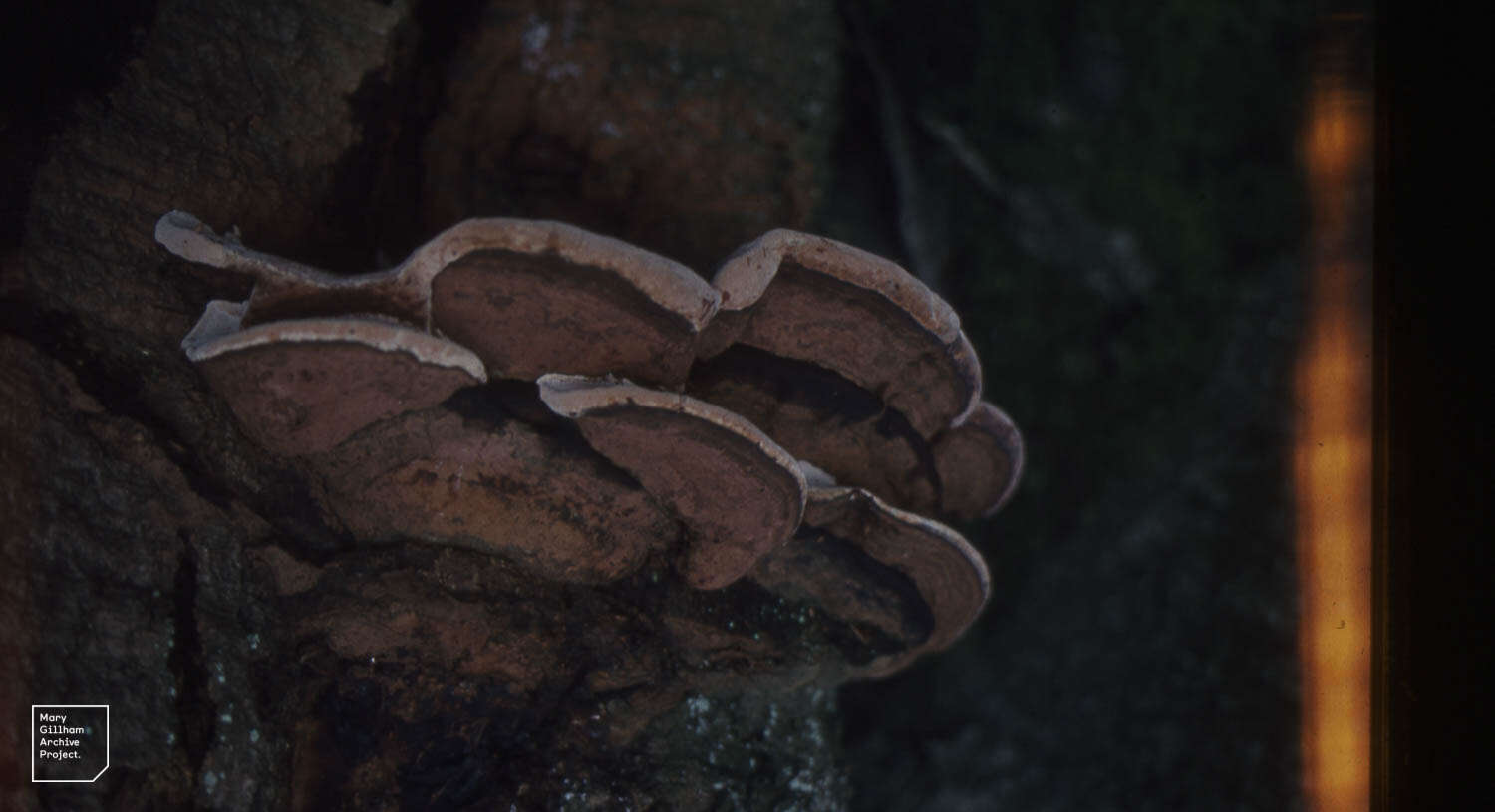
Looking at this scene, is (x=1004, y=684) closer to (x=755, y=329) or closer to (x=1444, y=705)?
(x=1444, y=705)

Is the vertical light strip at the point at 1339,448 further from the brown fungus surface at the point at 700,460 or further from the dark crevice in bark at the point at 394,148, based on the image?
the dark crevice in bark at the point at 394,148

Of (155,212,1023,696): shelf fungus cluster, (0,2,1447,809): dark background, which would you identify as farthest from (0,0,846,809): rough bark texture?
(0,2,1447,809): dark background

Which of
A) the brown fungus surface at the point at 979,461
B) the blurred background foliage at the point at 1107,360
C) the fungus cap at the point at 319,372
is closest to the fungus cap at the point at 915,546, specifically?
the brown fungus surface at the point at 979,461

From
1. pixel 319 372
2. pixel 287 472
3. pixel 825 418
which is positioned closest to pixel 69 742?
pixel 287 472

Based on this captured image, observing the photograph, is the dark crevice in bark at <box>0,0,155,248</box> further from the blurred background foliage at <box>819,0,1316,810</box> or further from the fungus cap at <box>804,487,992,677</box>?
the blurred background foliage at <box>819,0,1316,810</box>

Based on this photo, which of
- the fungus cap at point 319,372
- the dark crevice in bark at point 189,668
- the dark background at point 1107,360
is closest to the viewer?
the fungus cap at point 319,372

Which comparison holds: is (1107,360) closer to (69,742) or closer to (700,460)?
(700,460)
